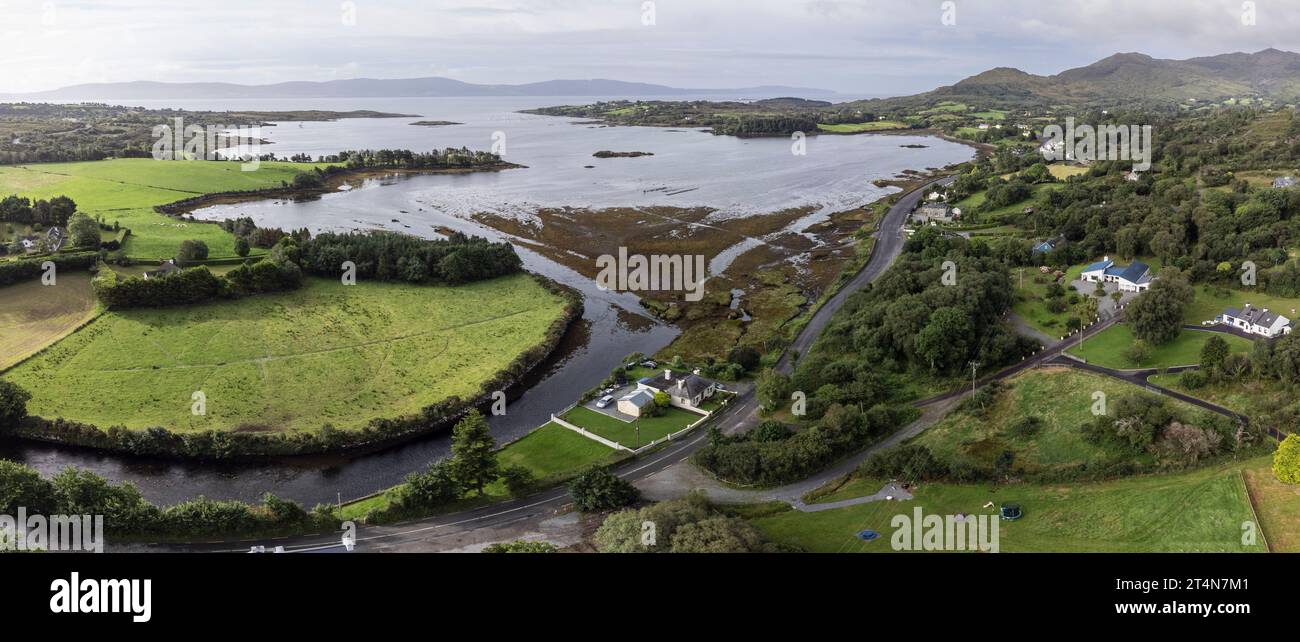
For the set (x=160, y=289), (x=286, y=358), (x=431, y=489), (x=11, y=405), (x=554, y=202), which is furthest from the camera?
(x=554, y=202)

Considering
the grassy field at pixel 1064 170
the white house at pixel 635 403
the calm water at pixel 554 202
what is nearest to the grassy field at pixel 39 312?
the calm water at pixel 554 202

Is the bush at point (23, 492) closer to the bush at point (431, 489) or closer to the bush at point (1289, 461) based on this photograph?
the bush at point (431, 489)

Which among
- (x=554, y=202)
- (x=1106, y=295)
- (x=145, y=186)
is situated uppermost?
(x=145, y=186)

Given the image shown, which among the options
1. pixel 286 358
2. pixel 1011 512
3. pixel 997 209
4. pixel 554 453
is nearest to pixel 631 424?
pixel 554 453

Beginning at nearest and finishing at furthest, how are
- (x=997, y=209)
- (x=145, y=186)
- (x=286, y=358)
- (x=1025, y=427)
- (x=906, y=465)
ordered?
(x=906, y=465) < (x=1025, y=427) < (x=286, y=358) < (x=997, y=209) < (x=145, y=186)

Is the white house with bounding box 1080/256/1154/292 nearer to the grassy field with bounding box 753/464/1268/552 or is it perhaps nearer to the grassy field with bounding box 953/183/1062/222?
the grassy field with bounding box 953/183/1062/222

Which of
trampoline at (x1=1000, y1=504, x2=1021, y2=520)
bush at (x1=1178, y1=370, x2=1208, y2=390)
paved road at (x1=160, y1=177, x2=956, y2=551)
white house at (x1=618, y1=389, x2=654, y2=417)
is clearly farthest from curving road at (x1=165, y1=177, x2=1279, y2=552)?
trampoline at (x1=1000, y1=504, x2=1021, y2=520)

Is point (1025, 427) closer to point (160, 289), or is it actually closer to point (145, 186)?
point (160, 289)
